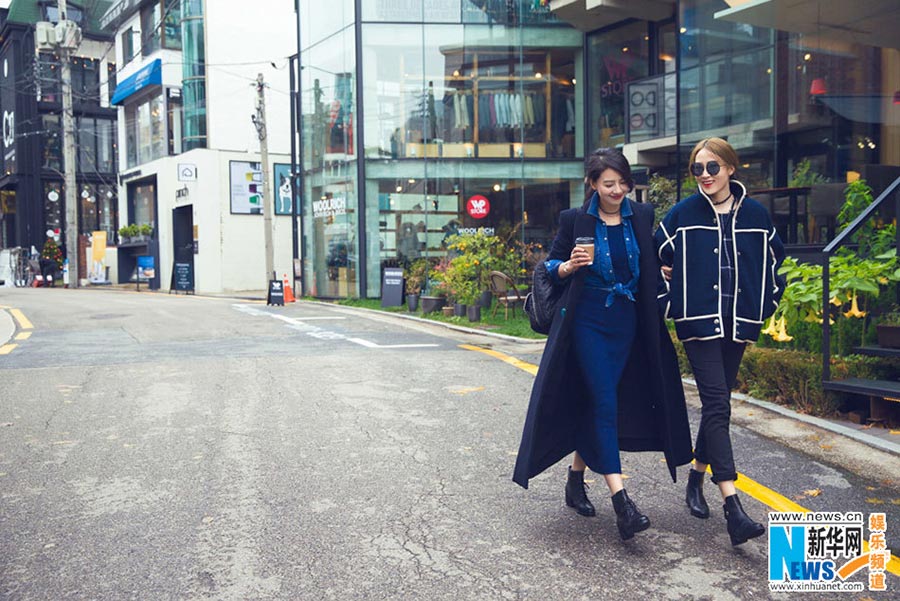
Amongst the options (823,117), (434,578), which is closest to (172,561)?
(434,578)

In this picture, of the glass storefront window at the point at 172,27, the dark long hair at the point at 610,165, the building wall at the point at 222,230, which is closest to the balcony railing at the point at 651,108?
the dark long hair at the point at 610,165

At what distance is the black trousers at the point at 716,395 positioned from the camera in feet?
13.3

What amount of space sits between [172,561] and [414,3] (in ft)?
76.8

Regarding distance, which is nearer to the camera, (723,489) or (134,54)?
(723,489)

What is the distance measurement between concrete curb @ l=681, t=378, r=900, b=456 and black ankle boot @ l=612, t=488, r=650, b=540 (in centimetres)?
274

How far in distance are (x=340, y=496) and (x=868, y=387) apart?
4127 millimetres

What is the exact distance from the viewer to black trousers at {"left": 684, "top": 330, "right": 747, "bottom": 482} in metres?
4.07

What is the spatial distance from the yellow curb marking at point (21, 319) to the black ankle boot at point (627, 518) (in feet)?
47.6

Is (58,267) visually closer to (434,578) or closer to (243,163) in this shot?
(243,163)

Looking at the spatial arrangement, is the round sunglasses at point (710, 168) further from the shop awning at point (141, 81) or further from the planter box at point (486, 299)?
the shop awning at point (141, 81)

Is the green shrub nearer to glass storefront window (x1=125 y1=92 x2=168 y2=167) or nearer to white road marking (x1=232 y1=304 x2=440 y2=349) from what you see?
white road marking (x1=232 y1=304 x2=440 y2=349)

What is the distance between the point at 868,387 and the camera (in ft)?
20.9

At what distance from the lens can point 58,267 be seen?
1973 inches

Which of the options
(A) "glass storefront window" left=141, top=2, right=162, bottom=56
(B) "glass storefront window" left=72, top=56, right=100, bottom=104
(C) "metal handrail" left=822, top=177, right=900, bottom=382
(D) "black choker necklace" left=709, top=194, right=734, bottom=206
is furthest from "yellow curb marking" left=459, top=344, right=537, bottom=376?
(B) "glass storefront window" left=72, top=56, right=100, bottom=104
